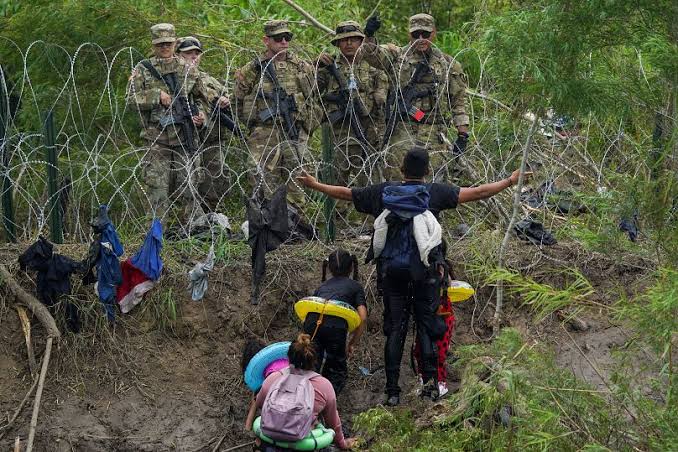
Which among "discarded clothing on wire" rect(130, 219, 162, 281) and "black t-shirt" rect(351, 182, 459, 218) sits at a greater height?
"black t-shirt" rect(351, 182, 459, 218)

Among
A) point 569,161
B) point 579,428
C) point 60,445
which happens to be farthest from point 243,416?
point 569,161

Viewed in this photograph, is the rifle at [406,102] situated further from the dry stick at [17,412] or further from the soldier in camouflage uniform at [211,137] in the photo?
the dry stick at [17,412]

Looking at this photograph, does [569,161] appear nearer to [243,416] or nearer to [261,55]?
[261,55]

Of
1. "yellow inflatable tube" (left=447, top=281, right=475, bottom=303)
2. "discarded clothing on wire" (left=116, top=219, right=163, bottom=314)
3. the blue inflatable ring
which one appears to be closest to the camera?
the blue inflatable ring

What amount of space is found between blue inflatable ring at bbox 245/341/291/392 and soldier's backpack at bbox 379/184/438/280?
2.54 feet

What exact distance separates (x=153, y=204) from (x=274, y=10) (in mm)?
3739

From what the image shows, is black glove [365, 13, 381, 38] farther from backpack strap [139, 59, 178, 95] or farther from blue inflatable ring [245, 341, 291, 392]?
blue inflatable ring [245, 341, 291, 392]

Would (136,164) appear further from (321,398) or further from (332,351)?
(321,398)

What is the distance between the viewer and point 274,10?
12930 mm

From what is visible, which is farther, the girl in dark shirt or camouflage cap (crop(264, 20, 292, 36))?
camouflage cap (crop(264, 20, 292, 36))

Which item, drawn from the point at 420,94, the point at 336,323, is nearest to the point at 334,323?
the point at 336,323

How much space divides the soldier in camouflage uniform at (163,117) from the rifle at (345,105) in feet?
3.03

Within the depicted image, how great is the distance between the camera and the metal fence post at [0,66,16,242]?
923 centimetres

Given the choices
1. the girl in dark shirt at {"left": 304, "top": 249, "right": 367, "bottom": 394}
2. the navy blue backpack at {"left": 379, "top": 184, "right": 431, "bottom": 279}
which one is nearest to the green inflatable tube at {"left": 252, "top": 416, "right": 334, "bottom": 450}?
the girl in dark shirt at {"left": 304, "top": 249, "right": 367, "bottom": 394}
